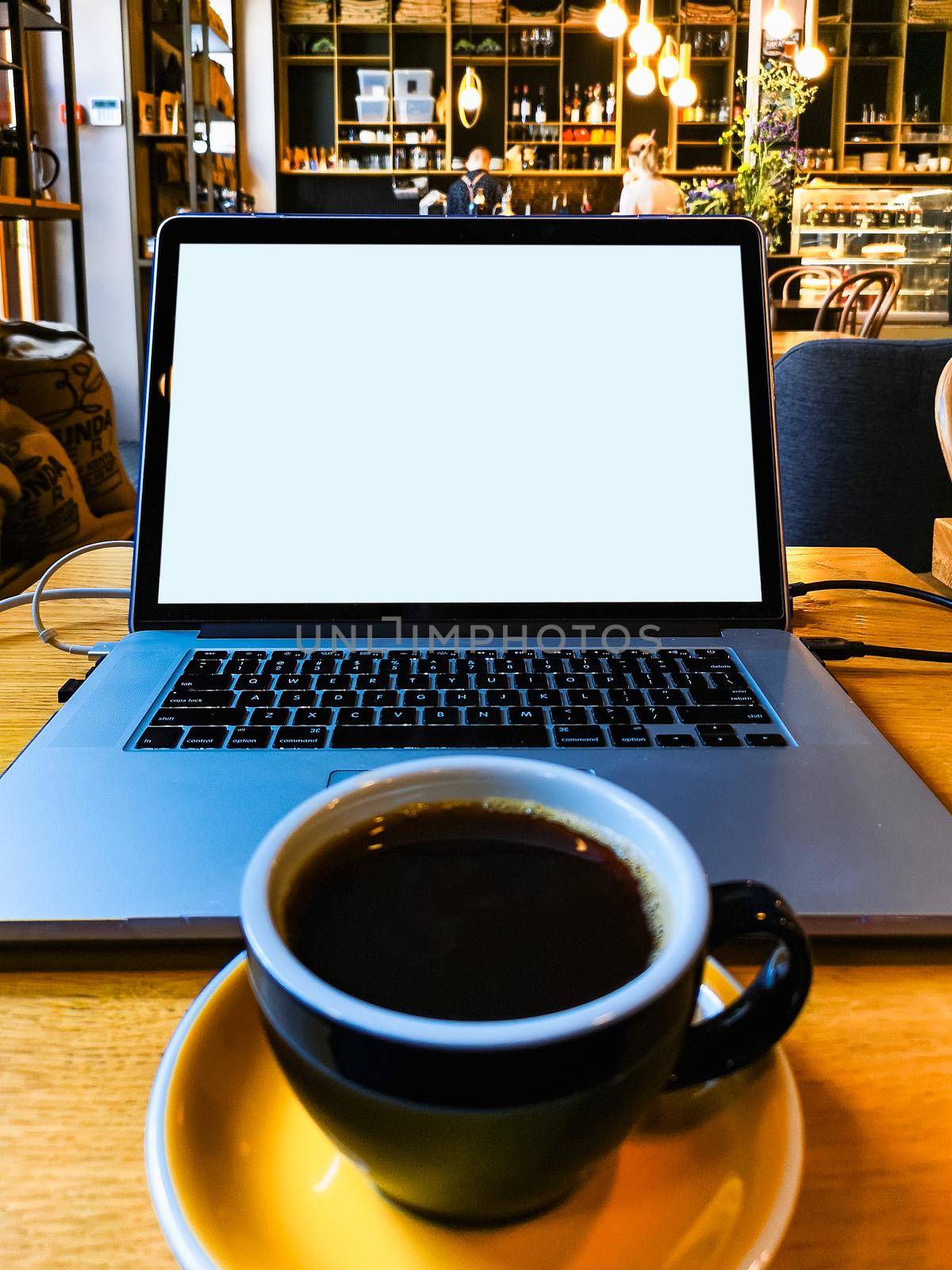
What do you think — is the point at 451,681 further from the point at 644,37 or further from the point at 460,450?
the point at 644,37

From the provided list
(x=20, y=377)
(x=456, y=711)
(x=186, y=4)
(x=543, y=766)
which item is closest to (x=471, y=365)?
(x=456, y=711)

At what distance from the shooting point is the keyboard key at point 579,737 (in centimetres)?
51

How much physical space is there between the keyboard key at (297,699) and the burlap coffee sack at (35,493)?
1.82 m

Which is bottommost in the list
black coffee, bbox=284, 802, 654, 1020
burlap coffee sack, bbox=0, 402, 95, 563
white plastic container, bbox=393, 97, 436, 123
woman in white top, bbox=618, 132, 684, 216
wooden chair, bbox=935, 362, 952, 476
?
burlap coffee sack, bbox=0, 402, 95, 563

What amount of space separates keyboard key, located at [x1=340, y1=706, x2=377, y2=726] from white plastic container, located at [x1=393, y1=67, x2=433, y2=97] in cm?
750

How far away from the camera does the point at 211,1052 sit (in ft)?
0.95

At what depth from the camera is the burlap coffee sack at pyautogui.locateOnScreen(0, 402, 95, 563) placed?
2.17m

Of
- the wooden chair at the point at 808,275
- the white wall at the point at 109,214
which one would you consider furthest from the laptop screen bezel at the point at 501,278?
the wooden chair at the point at 808,275

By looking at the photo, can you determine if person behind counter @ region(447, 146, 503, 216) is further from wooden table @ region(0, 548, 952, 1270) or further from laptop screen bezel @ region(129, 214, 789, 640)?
wooden table @ region(0, 548, 952, 1270)

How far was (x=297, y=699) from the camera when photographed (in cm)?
55

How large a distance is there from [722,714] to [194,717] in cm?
28

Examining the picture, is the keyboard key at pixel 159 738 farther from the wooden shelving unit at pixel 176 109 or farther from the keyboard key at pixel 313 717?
the wooden shelving unit at pixel 176 109

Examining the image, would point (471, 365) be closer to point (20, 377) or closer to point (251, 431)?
point (251, 431)

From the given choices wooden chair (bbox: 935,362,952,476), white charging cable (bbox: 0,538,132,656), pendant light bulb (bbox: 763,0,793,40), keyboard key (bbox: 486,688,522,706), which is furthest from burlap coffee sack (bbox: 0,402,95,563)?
pendant light bulb (bbox: 763,0,793,40)
